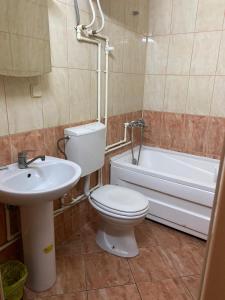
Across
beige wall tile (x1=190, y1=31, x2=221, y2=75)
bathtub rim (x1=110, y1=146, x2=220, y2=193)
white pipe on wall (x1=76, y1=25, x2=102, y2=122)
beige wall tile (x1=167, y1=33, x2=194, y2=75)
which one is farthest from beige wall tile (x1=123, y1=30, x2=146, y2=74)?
bathtub rim (x1=110, y1=146, x2=220, y2=193)

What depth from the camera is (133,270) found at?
1737 mm

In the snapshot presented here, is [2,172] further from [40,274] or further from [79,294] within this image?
[79,294]

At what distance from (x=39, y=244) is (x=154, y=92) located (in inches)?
79.6

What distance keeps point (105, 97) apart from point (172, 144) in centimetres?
105

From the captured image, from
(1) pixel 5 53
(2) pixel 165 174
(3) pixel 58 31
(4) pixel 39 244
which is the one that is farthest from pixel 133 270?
(3) pixel 58 31

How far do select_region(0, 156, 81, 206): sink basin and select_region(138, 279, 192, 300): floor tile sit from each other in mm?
916

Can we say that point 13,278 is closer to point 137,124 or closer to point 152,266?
point 152,266

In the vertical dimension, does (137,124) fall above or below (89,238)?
above

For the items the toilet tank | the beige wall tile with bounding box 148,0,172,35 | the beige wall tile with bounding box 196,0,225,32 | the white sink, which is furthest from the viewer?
the beige wall tile with bounding box 148,0,172,35

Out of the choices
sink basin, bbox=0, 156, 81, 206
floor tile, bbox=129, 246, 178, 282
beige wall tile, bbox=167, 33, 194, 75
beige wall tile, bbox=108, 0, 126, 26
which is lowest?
floor tile, bbox=129, 246, 178, 282

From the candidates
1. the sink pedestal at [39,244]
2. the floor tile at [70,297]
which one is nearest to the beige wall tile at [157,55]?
the sink pedestal at [39,244]

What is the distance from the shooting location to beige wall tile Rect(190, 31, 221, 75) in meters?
2.26

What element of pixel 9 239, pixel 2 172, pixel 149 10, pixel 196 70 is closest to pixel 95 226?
pixel 9 239

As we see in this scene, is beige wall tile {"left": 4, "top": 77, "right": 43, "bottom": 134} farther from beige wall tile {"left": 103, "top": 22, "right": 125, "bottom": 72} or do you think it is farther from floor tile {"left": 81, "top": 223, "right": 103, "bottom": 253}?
floor tile {"left": 81, "top": 223, "right": 103, "bottom": 253}
